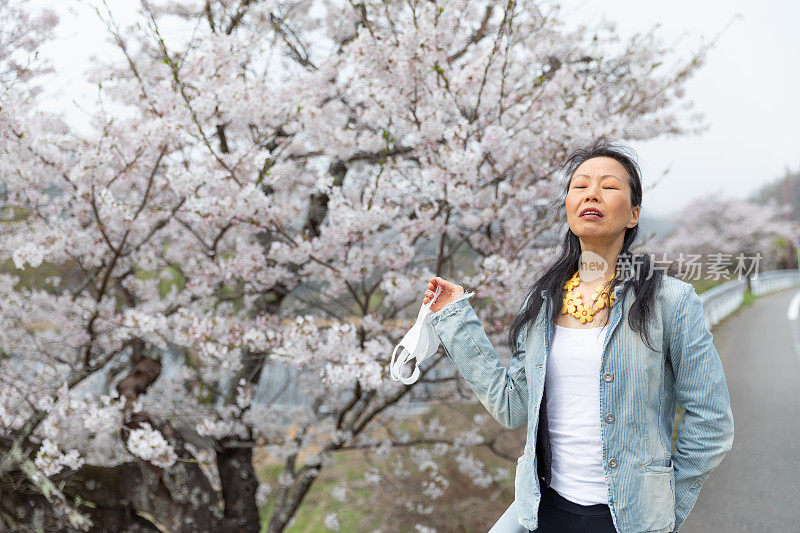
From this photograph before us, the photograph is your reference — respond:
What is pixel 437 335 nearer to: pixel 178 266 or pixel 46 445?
pixel 46 445

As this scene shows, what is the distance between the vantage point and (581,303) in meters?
1.48

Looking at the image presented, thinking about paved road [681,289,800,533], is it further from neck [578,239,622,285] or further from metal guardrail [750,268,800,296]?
metal guardrail [750,268,800,296]

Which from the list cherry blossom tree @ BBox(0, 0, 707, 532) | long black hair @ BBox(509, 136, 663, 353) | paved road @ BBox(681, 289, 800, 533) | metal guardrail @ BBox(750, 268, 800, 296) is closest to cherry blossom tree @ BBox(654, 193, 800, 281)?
metal guardrail @ BBox(750, 268, 800, 296)

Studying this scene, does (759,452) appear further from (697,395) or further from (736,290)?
(736,290)

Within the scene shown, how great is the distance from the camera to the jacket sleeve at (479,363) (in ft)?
5.00

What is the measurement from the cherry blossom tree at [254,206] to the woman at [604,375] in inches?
65.7

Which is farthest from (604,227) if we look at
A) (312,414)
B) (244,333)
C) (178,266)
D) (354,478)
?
(354,478)

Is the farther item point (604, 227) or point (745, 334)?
point (745, 334)

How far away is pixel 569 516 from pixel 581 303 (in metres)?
0.52

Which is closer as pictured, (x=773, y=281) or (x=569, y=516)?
(x=569, y=516)

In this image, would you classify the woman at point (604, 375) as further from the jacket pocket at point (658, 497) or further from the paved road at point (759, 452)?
the paved road at point (759, 452)

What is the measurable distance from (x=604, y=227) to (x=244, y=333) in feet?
9.56

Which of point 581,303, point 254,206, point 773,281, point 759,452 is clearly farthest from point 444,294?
point 773,281

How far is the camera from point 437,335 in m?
1.62
